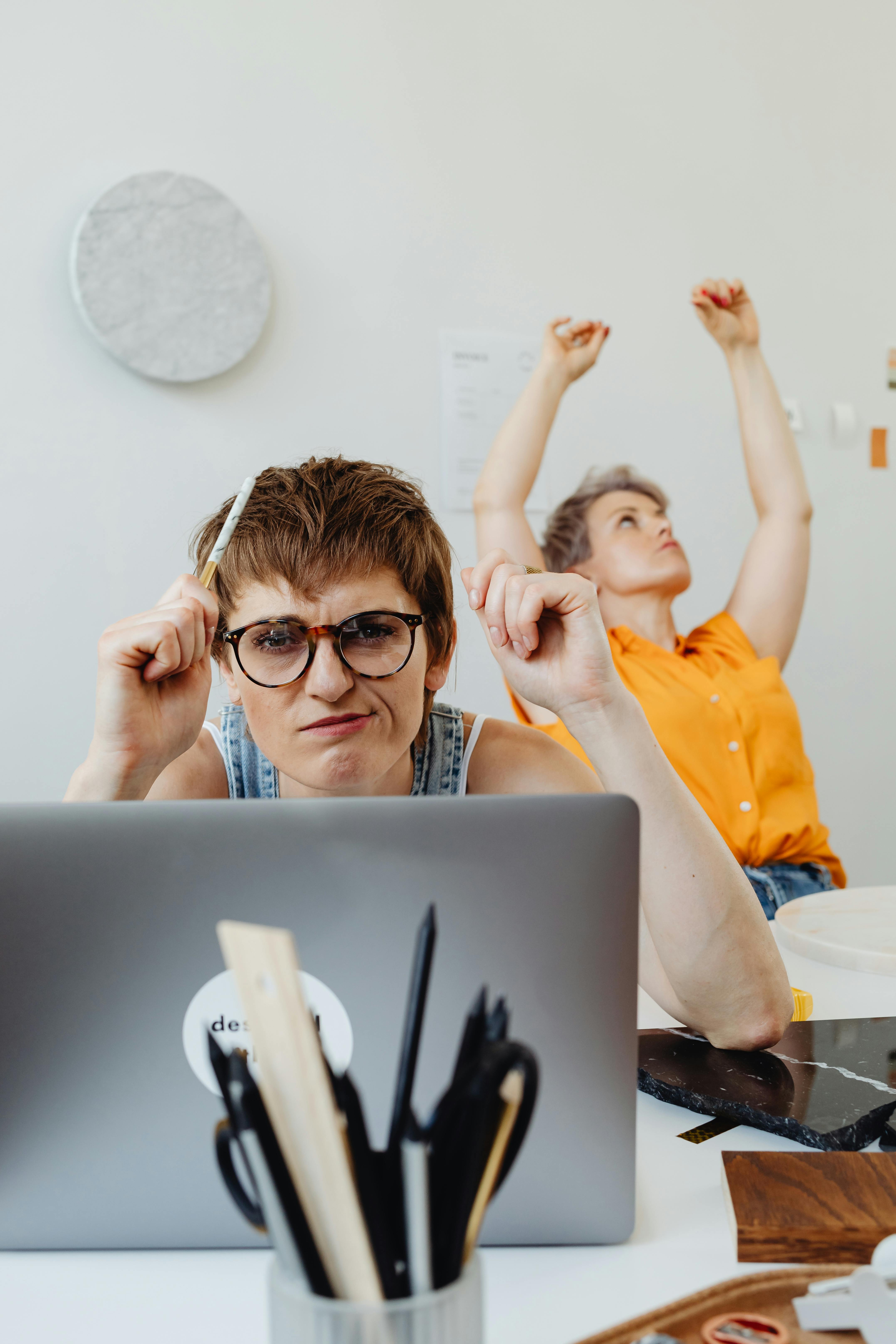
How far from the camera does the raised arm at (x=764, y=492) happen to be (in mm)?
2340

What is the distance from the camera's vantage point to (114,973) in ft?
1.68

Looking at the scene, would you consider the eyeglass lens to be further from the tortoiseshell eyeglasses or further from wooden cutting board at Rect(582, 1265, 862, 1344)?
wooden cutting board at Rect(582, 1265, 862, 1344)

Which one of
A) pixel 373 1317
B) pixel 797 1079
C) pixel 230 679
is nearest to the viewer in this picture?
pixel 373 1317

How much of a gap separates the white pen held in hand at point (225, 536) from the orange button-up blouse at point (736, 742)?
1024mm

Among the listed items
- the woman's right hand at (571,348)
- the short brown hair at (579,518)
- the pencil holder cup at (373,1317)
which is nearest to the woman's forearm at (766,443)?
the short brown hair at (579,518)

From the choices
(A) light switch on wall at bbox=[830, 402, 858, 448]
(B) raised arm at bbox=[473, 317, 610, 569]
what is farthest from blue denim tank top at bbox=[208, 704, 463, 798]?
(A) light switch on wall at bbox=[830, 402, 858, 448]

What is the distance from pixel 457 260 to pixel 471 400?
35cm

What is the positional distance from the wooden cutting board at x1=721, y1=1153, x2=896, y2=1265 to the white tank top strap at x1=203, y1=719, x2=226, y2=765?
0.72 metres

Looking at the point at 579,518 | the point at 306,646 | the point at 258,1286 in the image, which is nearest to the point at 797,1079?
the point at 258,1286

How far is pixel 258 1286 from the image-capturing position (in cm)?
51

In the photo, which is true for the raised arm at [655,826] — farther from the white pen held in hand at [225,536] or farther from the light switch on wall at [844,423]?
the light switch on wall at [844,423]

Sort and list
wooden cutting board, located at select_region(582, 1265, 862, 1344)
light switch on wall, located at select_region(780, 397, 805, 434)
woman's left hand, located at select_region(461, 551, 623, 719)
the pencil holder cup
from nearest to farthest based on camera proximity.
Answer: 1. the pencil holder cup
2. wooden cutting board, located at select_region(582, 1265, 862, 1344)
3. woman's left hand, located at select_region(461, 551, 623, 719)
4. light switch on wall, located at select_region(780, 397, 805, 434)

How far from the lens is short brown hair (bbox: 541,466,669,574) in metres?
2.41

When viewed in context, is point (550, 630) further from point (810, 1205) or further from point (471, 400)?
point (471, 400)
